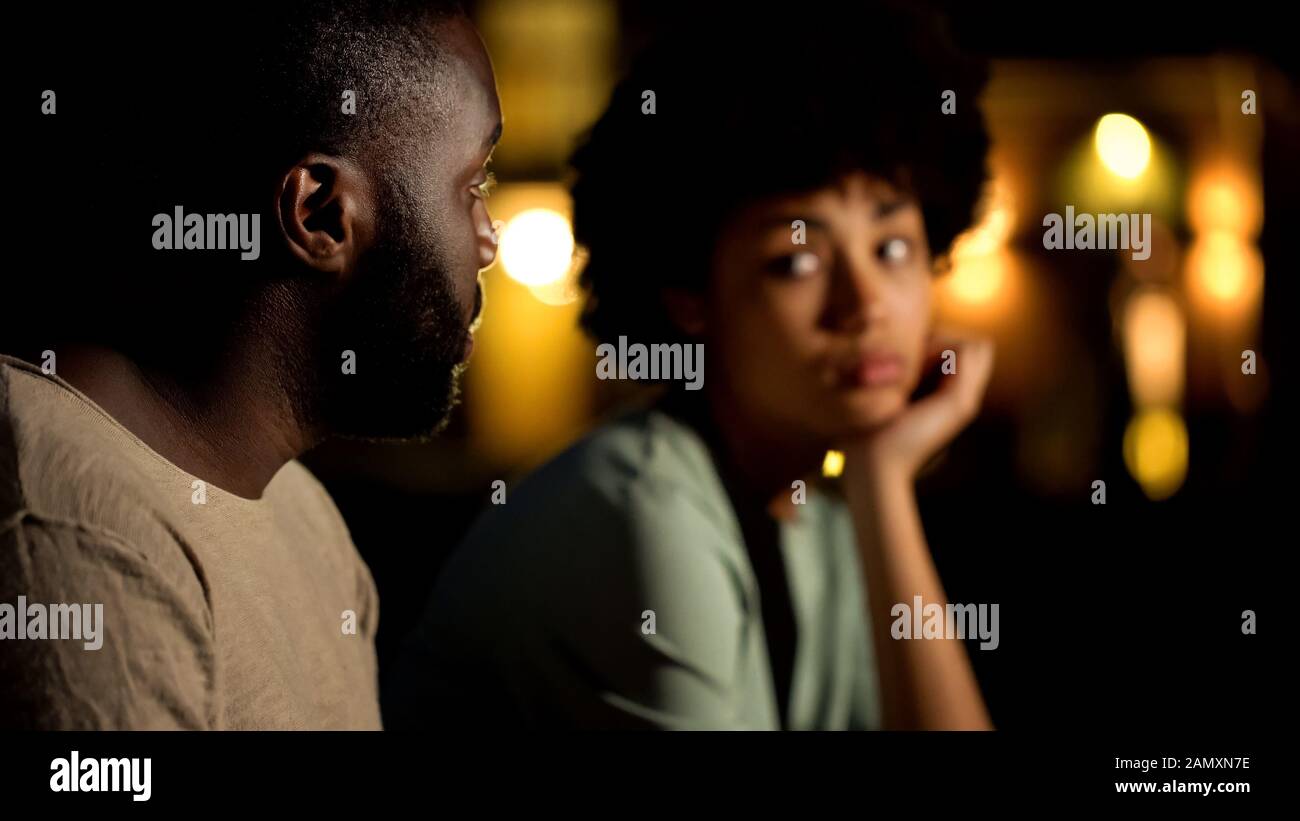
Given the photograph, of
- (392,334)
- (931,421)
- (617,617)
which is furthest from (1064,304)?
(392,334)

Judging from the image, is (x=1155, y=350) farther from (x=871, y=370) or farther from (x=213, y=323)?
(x=213, y=323)

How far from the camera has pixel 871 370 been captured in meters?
1.70

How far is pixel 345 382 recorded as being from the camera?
129 centimetres

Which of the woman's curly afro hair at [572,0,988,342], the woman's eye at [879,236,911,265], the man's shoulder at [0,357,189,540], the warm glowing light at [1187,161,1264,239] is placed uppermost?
the warm glowing light at [1187,161,1264,239]

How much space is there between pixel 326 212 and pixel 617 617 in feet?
2.13

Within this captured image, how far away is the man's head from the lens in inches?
44.9

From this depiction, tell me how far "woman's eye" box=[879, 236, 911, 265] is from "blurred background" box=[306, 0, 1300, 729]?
4.27 m

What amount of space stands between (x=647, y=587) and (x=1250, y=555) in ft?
15.6

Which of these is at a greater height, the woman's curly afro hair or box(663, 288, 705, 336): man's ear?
the woman's curly afro hair

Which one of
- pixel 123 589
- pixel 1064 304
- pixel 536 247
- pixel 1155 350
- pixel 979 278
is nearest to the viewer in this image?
pixel 123 589

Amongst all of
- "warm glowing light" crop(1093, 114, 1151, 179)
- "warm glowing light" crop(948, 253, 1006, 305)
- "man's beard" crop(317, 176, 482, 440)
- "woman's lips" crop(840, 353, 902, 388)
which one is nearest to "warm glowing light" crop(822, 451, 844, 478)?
"woman's lips" crop(840, 353, 902, 388)

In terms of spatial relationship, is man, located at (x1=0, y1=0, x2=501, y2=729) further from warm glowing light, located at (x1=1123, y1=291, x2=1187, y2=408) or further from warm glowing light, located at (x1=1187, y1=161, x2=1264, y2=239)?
warm glowing light, located at (x1=1187, y1=161, x2=1264, y2=239)

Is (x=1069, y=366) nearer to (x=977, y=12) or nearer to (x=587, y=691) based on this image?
(x=977, y=12)
